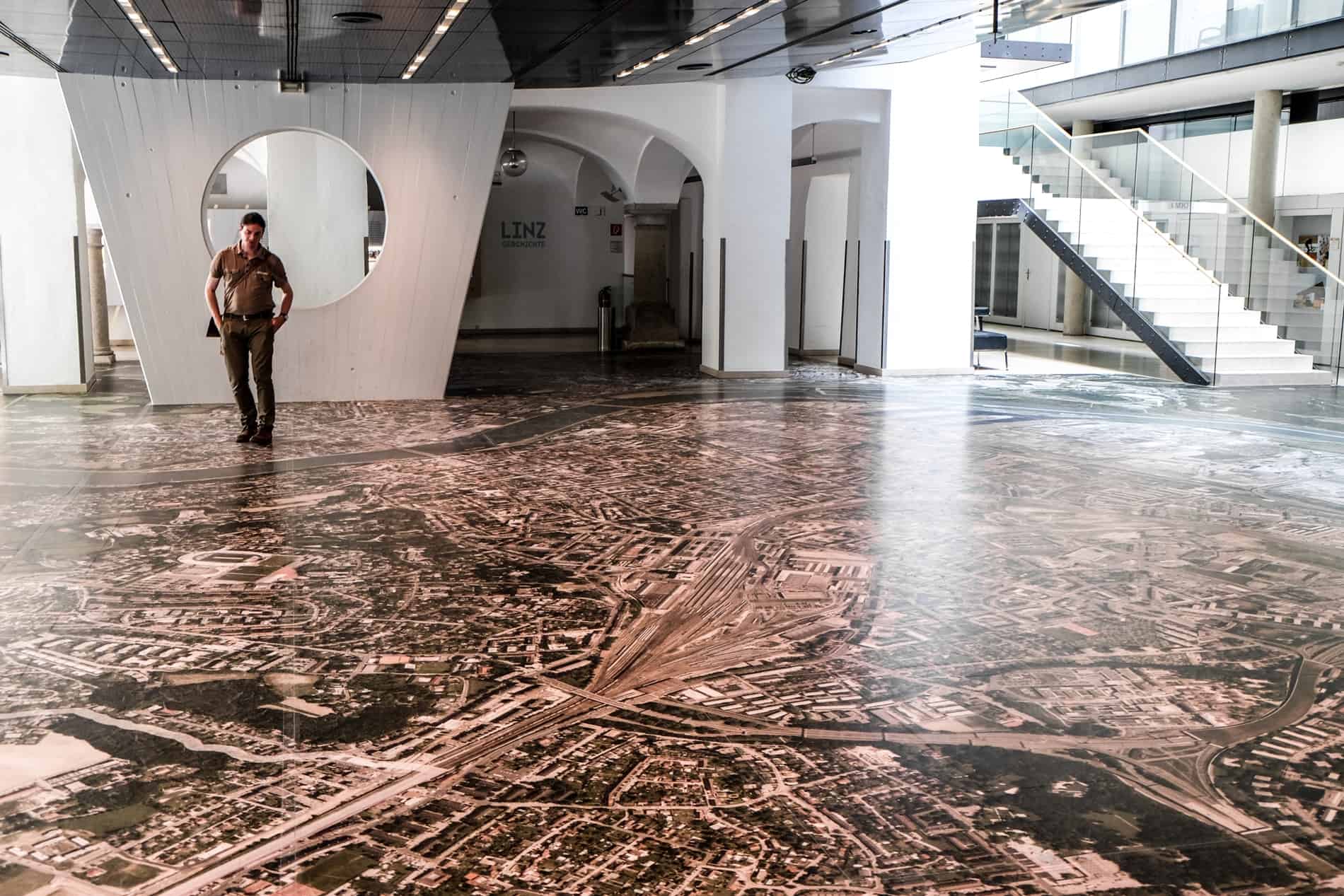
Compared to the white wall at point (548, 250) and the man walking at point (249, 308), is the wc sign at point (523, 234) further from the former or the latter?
the man walking at point (249, 308)

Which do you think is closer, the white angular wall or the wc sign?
the white angular wall

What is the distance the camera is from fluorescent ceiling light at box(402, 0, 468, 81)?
8.37 metres

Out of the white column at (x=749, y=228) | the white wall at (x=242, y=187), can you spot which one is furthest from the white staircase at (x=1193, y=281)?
the white wall at (x=242, y=187)

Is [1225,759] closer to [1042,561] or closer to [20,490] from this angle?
[1042,561]

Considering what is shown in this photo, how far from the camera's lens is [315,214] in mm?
13641

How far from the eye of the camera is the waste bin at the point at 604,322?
64.2 feet

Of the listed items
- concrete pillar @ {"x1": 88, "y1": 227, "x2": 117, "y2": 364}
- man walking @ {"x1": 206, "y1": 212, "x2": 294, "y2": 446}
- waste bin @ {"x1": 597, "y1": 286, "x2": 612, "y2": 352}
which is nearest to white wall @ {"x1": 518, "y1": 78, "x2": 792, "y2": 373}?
waste bin @ {"x1": 597, "y1": 286, "x2": 612, "y2": 352}

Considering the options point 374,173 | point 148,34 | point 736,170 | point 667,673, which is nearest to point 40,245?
point 374,173

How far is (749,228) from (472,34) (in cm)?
595

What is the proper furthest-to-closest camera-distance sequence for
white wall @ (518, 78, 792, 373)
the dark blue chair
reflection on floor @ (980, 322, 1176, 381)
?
1. reflection on floor @ (980, 322, 1176, 381)
2. the dark blue chair
3. white wall @ (518, 78, 792, 373)

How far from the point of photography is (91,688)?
4.32 m

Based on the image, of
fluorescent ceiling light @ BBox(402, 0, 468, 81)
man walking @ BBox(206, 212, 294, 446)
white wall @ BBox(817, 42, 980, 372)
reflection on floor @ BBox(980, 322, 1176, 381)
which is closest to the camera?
fluorescent ceiling light @ BBox(402, 0, 468, 81)

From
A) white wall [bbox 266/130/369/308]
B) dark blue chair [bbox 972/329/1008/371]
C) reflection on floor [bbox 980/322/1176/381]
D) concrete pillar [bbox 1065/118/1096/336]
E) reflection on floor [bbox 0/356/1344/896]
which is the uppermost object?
white wall [bbox 266/130/369/308]

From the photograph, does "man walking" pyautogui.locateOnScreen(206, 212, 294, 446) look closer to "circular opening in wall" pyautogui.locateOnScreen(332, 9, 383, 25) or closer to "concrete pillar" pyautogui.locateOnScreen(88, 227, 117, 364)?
"circular opening in wall" pyautogui.locateOnScreen(332, 9, 383, 25)
